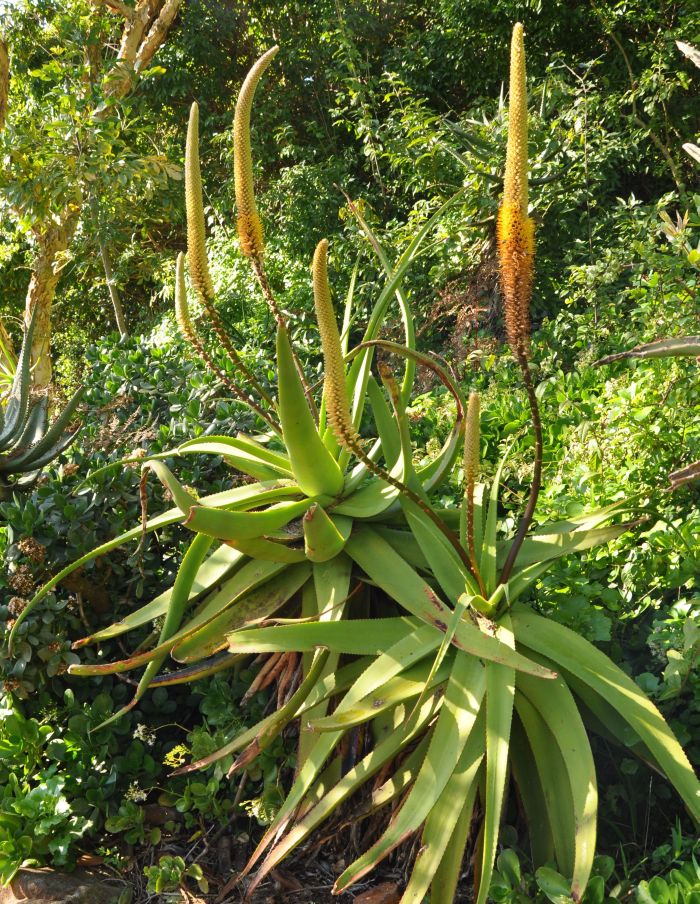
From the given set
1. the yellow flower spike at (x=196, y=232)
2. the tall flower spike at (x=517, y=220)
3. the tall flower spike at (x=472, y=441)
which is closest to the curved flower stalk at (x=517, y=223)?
the tall flower spike at (x=517, y=220)

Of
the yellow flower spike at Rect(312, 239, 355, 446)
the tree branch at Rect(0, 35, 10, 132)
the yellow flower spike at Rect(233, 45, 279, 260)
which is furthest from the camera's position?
the tree branch at Rect(0, 35, 10, 132)

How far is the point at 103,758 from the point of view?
2.09 m

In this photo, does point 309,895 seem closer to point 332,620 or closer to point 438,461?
point 332,620

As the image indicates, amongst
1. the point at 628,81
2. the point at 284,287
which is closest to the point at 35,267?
the point at 284,287

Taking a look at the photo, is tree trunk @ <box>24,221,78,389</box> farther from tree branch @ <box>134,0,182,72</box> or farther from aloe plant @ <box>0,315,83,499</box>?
aloe plant @ <box>0,315,83,499</box>

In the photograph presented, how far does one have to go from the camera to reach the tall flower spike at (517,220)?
1.39 meters

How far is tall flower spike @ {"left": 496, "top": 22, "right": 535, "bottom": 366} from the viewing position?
4.57 feet

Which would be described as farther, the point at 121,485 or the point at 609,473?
the point at 609,473

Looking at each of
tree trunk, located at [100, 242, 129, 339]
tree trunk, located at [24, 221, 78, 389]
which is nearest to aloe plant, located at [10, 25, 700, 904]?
tree trunk, located at [24, 221, 78, 389]

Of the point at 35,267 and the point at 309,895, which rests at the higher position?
the point at 35,267

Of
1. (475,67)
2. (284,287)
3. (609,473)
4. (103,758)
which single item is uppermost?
(475,67)

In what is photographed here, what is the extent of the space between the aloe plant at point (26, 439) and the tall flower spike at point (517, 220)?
1.45m

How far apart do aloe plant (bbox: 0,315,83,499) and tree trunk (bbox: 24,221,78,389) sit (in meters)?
4.92

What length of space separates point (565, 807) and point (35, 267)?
24.1 ft
